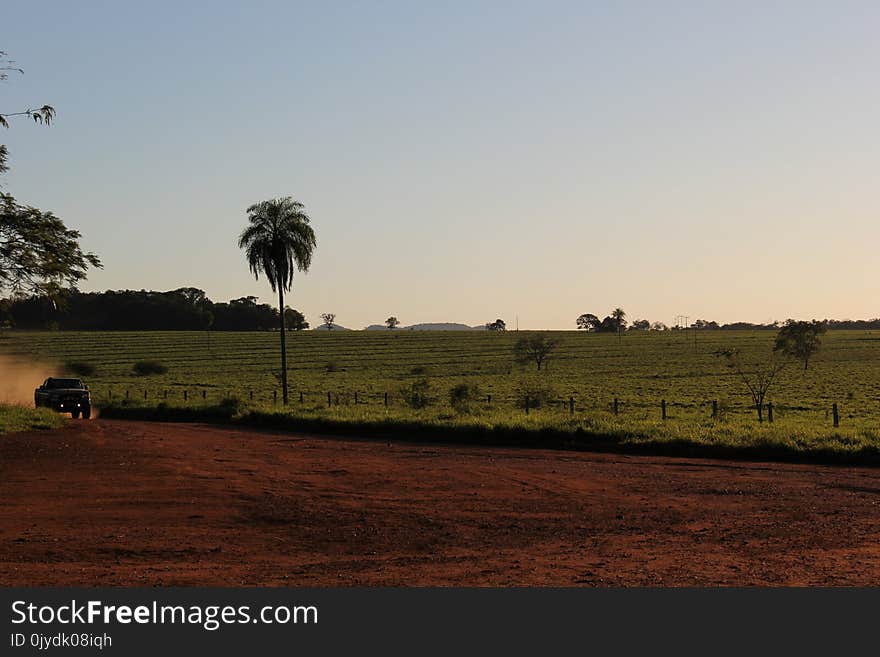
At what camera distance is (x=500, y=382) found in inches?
2884

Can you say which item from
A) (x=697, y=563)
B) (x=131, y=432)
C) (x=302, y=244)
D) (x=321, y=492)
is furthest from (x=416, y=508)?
(x=302, y=244)

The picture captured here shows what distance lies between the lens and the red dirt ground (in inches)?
398

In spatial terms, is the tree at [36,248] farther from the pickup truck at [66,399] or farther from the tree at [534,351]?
the tree at [534,351]

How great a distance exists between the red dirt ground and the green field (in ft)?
20.2

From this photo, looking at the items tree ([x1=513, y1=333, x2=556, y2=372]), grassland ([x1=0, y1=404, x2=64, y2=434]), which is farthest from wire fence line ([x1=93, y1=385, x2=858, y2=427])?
tree ([x1=513, y1=333, x2=556, y2=372])

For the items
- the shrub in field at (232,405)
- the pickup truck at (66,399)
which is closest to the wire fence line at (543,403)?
the shrub in field at (232,405)

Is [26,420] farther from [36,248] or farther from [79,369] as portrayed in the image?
[79,369]

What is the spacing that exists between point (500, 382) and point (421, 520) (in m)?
59.9

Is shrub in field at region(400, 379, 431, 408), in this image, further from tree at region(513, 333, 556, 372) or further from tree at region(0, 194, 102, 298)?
tree at region(513, 333, 556, 372)

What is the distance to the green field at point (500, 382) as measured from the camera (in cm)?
2794

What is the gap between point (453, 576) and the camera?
985 cm

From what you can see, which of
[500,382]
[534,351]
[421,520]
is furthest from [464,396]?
[534,351]

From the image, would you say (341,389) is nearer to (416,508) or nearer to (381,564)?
(416,508)

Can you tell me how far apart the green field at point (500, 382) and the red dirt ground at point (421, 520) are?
617 cm
